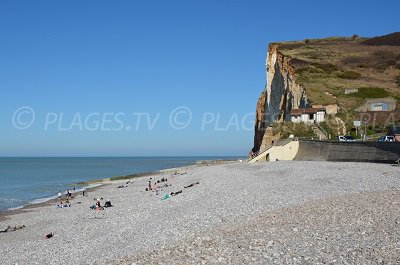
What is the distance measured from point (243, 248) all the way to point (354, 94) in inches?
1951

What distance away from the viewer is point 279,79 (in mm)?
70500

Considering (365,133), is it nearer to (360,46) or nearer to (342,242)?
(342,242)

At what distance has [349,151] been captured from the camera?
3362 cm

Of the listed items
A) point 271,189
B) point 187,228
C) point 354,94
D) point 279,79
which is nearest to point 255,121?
point 279,79

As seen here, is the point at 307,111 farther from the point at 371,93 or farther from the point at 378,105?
the point at 371,93

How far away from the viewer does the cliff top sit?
56.8 meters

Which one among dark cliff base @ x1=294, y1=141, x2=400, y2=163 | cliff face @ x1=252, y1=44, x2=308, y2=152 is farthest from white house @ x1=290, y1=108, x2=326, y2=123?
dark cliff base @ x1=294, y1=141, x2=400, y2=163

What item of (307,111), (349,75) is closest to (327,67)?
(349,75)

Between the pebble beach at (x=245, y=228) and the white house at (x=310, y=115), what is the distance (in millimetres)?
24482

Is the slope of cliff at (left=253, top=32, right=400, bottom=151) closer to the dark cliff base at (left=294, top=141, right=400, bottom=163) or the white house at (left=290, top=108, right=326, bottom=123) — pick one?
the white house at (left=290, top=108, right=326, bottom=123)

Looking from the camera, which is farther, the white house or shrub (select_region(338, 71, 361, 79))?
shrub (select_region(338, 71, 361, 79))

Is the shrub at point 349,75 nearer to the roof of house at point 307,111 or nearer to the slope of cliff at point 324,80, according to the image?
the slope of cliff at point 324,80

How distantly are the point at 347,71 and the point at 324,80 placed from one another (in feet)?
29.2

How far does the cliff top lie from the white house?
3090 millimetres
